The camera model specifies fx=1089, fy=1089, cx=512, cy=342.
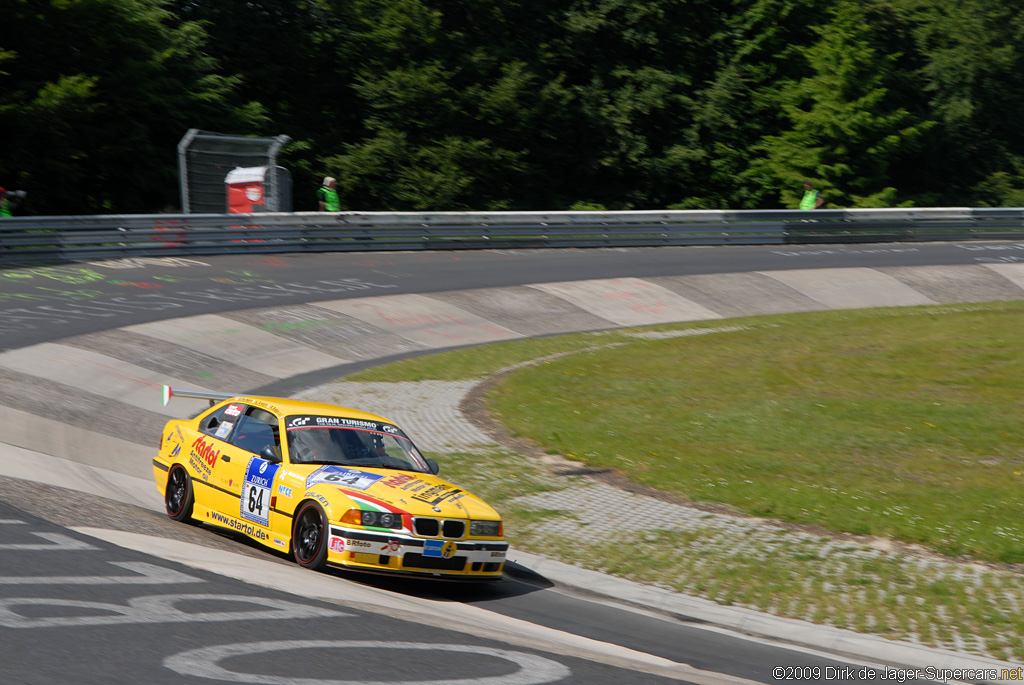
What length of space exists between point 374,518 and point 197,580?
4.77ft

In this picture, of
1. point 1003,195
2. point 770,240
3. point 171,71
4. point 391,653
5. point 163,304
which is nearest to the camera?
point 391,653

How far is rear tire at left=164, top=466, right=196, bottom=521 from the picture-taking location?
1005 cm

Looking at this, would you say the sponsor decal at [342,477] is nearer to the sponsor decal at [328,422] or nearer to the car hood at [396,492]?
the car hood at [396,492]

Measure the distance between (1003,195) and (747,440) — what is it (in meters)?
46.0

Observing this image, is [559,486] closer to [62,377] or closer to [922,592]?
[922,592]

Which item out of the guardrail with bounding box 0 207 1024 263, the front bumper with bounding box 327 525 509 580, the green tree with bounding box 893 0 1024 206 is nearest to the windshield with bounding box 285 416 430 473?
the front bumper with bounding box 327 525 509 580

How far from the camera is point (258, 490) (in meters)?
9.22

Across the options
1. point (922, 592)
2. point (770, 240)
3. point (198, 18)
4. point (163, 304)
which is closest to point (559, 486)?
point (922, 592)

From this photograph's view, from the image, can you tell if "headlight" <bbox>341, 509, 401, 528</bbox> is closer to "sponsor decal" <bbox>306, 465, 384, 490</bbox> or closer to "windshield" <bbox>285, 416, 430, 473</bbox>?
"sponsor decal" <bbox>306, 465, 384, 490</bbox>

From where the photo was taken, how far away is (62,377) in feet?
49.3

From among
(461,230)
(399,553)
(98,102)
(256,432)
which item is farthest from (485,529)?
(98,102)

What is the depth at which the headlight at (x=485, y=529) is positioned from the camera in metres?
8.56

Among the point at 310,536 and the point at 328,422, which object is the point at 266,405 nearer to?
the point at 328,422

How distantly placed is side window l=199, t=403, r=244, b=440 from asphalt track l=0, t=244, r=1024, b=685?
38.0 inches
